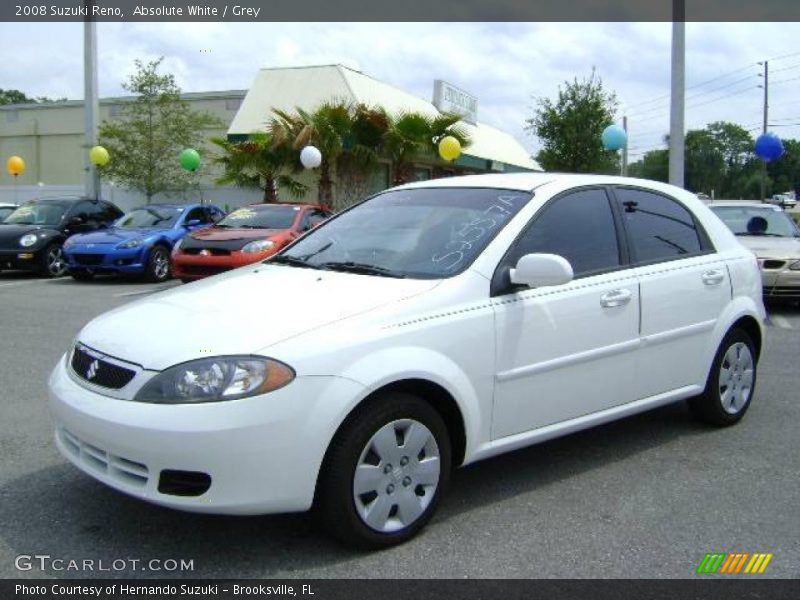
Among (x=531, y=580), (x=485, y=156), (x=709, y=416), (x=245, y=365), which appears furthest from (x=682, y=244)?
(x=485, y=156)

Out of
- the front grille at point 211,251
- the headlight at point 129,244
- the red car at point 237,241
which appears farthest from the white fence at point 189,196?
the front grille at point 211,251

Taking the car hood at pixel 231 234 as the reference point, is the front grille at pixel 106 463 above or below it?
below

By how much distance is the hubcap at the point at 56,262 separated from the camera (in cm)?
1488

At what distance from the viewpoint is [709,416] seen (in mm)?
5184

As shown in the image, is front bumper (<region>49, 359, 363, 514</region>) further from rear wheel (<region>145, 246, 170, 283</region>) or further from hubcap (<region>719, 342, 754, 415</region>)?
rear wheel (<region>145, 246, 170, 283</region>)

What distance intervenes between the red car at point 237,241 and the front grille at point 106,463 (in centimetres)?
821

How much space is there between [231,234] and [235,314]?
9082mm

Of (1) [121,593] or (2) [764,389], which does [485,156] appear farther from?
(1) [121,593]

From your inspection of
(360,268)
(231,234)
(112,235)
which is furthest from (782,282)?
(112,235)

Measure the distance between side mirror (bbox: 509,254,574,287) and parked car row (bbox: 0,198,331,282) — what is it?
327 inches

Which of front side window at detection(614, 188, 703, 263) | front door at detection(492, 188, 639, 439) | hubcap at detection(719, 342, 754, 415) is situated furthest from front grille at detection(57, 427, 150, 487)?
hubcap at detection(719, 342, 754, 415)

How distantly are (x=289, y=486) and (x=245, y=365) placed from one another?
0.50 meters

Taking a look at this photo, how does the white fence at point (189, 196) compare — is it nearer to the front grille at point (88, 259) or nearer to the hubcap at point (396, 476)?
the front grille at point (88, 259)

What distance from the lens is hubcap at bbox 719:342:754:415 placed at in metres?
5.16
